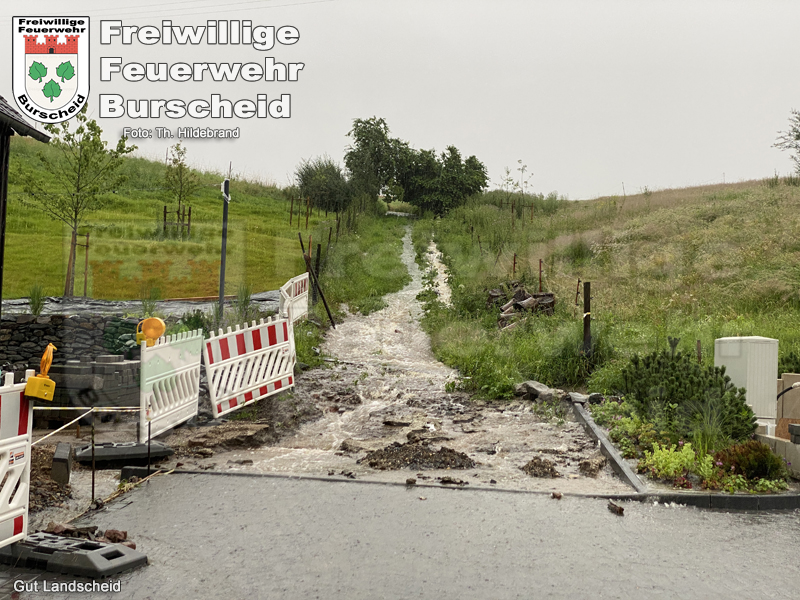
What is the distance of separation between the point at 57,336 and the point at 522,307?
502 inches

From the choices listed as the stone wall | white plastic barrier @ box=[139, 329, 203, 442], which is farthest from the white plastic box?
the stone wall

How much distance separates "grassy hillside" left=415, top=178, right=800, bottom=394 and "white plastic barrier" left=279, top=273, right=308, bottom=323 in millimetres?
4014

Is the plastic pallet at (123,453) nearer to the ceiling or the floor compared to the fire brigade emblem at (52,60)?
nearer to the floor

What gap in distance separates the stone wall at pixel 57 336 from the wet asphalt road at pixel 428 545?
26.9ft

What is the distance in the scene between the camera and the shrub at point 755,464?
784 cm

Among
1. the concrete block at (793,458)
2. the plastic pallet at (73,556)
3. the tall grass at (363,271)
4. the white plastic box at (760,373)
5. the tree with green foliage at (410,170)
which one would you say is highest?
the tree with green foliage at (410,170)

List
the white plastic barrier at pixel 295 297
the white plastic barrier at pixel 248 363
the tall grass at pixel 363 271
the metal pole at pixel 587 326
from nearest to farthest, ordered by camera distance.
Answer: the white plastic barrier at pixel 248 363 → the metal pole at pixel 587 326 → the white plastic barrier at pixel 295 297 → the tall grass at pixel 363 271

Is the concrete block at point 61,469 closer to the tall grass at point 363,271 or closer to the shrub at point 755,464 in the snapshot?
the shrub at point 755,464

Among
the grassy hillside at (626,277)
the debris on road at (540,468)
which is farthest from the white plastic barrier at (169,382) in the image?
the grassy hillside at (626,277)

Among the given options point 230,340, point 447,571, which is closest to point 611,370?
point 230,340

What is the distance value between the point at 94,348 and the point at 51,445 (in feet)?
19.0

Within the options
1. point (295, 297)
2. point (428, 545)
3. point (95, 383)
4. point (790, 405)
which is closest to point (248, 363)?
point (95, 383)

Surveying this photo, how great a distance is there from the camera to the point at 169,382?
10062 millimetres

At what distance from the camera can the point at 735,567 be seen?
18.0 ft
